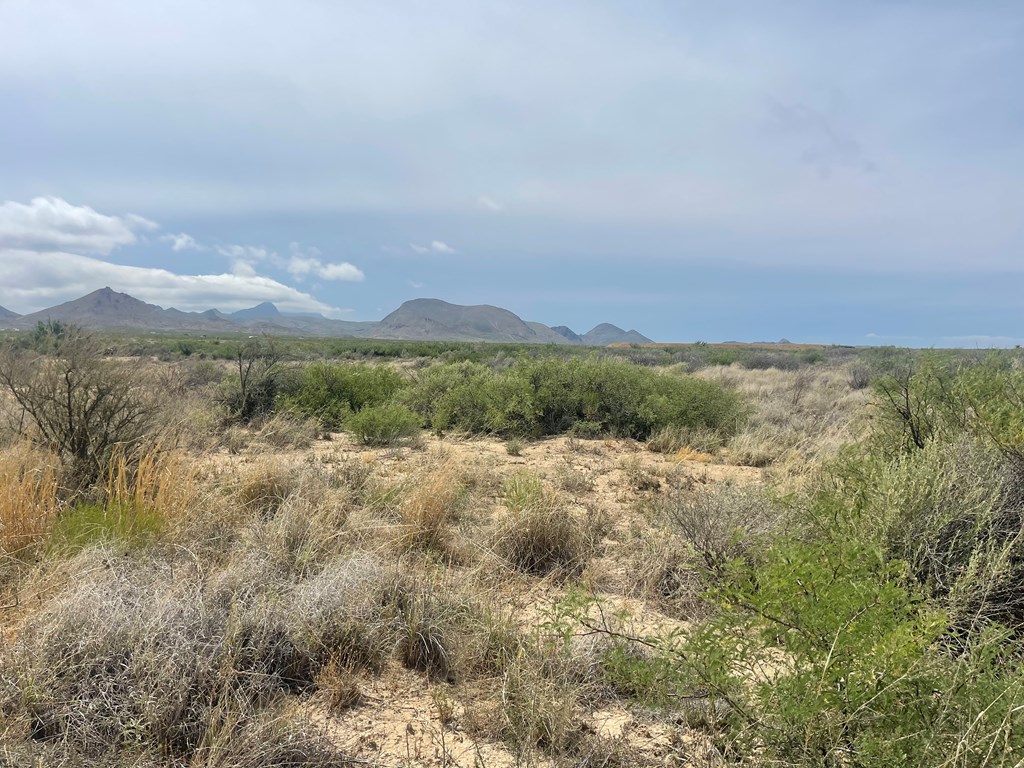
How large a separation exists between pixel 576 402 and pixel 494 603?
26.5 feet

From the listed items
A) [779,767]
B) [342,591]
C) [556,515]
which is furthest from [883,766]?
[556,515]

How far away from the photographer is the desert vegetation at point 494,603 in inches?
87.7

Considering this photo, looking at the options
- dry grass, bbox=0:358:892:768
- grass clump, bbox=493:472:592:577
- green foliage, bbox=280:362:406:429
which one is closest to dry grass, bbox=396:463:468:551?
dry grass, bbox=0:358:892:768

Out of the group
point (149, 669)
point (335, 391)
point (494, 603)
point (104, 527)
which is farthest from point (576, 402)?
point (149, 669)

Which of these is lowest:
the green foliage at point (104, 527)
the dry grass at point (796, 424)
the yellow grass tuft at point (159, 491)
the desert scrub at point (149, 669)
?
the desert scrub at point (149, 669)

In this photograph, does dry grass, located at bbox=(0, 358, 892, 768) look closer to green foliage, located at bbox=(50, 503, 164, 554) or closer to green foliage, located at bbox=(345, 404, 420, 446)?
green foliage, located at bbox=(50, 503, 164, 554)

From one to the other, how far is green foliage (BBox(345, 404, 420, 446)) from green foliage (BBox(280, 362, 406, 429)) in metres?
1.35

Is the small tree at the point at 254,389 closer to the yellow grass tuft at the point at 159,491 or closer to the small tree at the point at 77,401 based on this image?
the small tree at the point at 77,401

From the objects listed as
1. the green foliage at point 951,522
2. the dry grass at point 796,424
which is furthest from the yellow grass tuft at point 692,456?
the green foliage at point 951,522

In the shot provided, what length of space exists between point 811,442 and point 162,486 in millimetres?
9198

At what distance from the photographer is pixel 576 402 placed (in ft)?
39.1

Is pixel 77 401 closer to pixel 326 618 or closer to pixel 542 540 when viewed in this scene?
pixel 326 618

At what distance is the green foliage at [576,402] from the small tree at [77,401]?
6102 millimetres

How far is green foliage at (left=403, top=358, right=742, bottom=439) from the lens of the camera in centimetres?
1131
